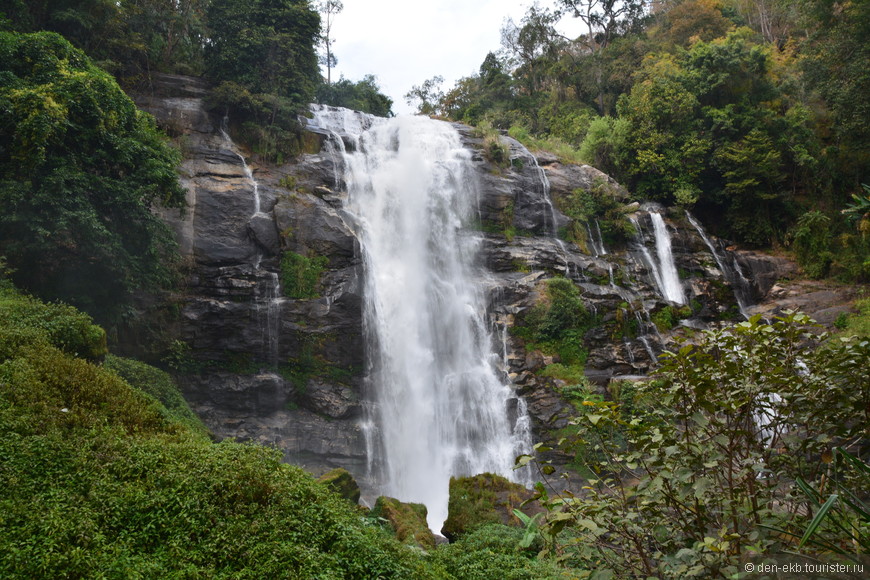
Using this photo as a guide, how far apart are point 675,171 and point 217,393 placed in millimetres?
20683

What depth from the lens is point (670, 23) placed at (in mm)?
31141

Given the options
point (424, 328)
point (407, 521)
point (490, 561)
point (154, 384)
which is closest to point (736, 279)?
point (424, 328)

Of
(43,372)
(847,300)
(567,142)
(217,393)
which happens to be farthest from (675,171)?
(43,372)

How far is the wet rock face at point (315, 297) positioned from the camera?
14.9 meters

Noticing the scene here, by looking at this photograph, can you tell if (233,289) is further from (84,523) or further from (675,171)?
(675,171)

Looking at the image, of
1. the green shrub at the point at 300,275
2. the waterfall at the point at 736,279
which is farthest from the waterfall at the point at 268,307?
the waterfall at the point at 736,279

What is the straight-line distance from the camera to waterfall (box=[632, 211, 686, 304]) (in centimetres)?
2073

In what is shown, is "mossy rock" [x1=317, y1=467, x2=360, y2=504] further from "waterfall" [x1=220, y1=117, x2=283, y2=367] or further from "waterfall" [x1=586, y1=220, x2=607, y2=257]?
"waterfall" [x1=586, y1=220, x2=607, y2=257]

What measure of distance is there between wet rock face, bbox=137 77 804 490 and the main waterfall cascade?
54 cm

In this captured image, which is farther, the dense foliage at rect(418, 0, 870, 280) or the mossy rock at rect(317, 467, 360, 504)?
the dense foliage at rect(418, 0, 870, 280)

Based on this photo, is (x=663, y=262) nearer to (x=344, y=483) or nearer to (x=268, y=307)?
(x=268, y=307)

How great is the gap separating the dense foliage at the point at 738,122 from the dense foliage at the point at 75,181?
613 inches

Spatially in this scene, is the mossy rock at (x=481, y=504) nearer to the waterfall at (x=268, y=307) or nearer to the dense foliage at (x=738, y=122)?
the waterfall at (x=268, y=307)

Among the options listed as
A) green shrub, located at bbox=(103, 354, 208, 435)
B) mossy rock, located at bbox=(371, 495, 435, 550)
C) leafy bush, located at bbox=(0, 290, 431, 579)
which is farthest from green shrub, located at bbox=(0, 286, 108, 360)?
mossy rock, located at bbox=(371, 495, 435, 550)
